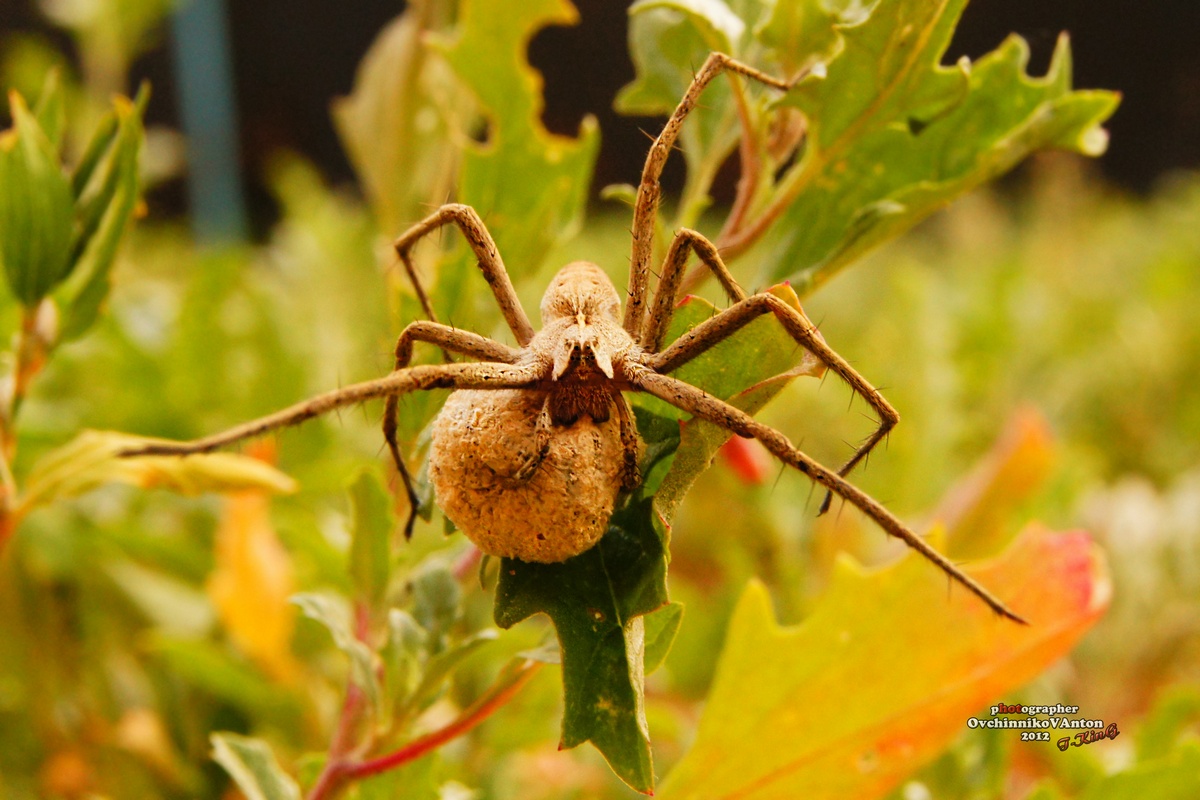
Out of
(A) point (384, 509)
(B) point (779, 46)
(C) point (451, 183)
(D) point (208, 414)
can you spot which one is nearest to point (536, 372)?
(A) point (384, 509)

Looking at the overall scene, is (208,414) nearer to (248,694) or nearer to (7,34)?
(248,694)

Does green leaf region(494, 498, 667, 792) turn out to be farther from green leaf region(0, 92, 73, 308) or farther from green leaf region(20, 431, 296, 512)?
green leaf region(0, 92, 73, 308)

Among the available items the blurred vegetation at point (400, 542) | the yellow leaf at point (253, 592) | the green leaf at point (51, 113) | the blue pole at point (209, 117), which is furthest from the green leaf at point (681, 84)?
the blue pole at point (209, 117)

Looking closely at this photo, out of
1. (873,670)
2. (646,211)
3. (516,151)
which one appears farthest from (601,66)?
(873,670)

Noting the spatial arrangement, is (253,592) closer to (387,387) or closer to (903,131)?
(387,387)

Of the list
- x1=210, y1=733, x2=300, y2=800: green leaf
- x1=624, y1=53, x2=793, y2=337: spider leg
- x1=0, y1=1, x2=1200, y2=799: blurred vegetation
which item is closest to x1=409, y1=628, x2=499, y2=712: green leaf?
x1=0, y1=1, x2=1200, y2=799: blurred vegetation
